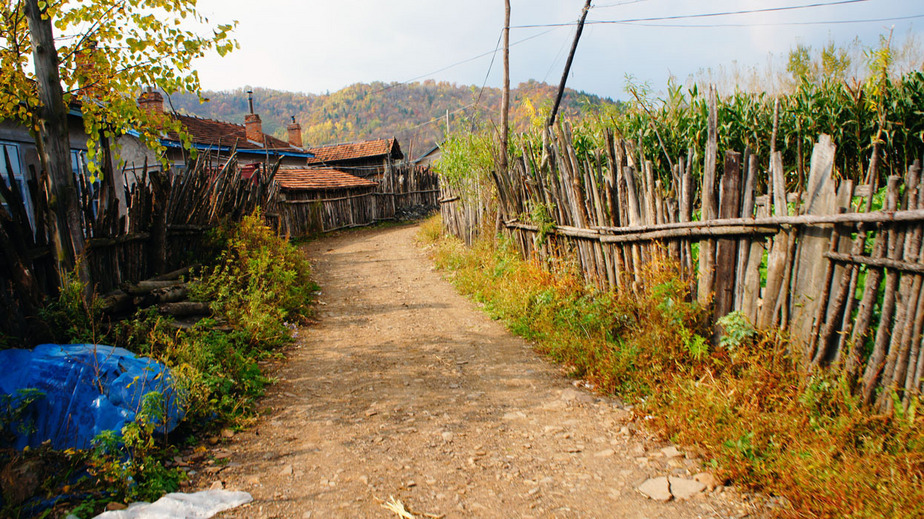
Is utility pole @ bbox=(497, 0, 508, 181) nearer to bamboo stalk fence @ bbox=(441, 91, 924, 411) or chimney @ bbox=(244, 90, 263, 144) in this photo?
bamboo stalk fence @ bbox=(441, 91, 924, 411)

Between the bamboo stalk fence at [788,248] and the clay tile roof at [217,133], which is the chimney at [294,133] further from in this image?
the bamboo stalk fence at [788,248]

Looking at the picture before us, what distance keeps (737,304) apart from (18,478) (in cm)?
464

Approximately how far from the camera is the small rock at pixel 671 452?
3152 millimetres

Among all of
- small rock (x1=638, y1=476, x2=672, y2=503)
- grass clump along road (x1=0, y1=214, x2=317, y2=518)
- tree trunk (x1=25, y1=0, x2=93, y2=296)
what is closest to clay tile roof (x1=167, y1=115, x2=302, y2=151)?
grass clump along road (x1=0, y1=214, x2=317, y2=518)

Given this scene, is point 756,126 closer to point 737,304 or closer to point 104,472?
point 737,304

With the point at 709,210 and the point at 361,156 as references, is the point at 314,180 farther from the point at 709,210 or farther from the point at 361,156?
the point at 709,210

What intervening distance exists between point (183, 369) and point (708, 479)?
367 cm

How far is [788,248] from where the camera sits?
3404 mm

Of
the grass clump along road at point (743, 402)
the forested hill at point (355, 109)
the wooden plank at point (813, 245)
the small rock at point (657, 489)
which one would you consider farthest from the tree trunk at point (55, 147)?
the forested hill at point (355, 109)

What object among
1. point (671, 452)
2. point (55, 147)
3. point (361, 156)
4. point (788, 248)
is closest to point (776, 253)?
point (788, 248)

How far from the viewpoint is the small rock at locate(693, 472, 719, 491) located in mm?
2797

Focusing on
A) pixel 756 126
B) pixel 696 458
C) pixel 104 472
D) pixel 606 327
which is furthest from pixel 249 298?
pixel 756 126

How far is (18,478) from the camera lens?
8.41 ft

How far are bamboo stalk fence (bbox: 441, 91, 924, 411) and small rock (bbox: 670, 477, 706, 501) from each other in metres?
1.15
